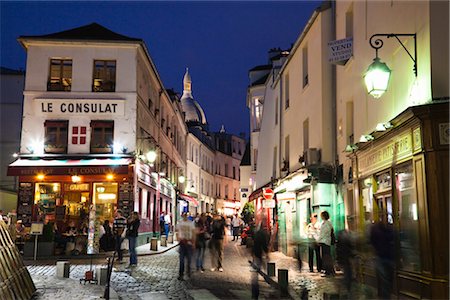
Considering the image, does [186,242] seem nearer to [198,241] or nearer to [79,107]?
[198,241]

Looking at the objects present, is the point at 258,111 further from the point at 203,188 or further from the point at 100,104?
the point at 203,188

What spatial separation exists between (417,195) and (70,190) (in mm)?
18459

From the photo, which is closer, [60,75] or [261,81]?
[60,75]

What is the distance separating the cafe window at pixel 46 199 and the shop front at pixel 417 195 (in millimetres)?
16595

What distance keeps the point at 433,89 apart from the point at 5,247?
856 centimetres

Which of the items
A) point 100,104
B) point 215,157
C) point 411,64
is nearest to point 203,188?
point 215,157

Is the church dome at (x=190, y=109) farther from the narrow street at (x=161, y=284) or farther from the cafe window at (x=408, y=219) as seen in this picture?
the cafe window at (x=408, y=219)

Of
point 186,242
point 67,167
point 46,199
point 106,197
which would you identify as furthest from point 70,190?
point 186,242

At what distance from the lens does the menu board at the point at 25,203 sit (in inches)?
921

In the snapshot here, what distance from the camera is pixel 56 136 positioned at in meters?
24.3

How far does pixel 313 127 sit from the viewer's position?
1836cm

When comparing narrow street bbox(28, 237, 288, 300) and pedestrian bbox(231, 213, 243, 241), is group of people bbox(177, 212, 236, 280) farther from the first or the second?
pedestrian bbox(231, 213, 243, 241)

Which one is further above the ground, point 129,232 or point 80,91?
A: point 80,91

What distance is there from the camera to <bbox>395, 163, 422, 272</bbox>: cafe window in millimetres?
9469
